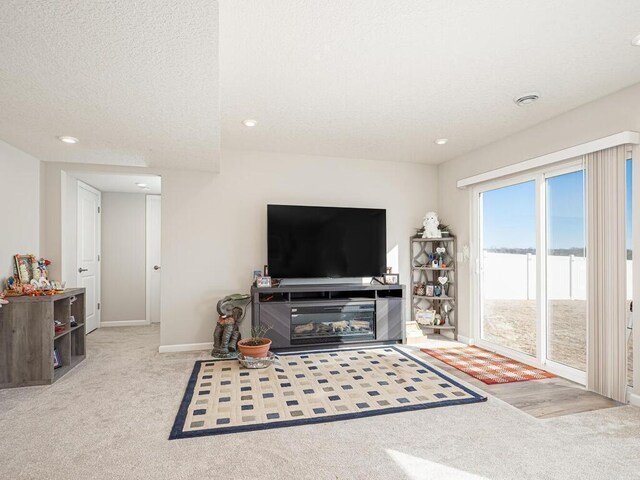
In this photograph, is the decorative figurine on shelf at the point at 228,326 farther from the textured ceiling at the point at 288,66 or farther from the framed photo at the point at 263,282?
the textured ceiling at the point at 288,66

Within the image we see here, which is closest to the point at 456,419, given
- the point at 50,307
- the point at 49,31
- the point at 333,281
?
the point at 333,281

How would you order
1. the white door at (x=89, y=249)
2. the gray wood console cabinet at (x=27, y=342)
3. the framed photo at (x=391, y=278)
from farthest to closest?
the white door at (x=89, y=249) < the framed photo at (x=391, y=278) < the gray wood console cabinet at (x=27, y=342)

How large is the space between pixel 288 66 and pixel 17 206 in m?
3.09

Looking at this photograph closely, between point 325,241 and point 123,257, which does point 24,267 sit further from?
point 325,241

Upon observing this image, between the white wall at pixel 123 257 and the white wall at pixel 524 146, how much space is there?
15.0 ft

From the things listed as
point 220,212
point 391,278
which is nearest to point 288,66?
point 220,212

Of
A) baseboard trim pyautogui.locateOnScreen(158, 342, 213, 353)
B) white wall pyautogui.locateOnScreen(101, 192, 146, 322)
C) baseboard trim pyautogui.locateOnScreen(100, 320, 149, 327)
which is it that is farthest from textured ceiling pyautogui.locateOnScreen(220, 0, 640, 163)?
baseboard trim pyautogui.locateOnScreen(100, 320, 149, 327)

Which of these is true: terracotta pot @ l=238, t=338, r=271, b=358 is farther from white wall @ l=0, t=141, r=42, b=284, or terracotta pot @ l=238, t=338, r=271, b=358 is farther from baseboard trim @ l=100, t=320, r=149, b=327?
baseboard trim @ l=100, t=320, r=149, b=327

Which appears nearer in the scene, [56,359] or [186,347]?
[56,359]

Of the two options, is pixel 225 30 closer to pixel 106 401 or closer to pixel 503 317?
pixel 106 401

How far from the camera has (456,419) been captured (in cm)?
248

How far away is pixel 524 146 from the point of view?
12.1 feet

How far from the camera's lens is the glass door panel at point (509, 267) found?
375 centimetres

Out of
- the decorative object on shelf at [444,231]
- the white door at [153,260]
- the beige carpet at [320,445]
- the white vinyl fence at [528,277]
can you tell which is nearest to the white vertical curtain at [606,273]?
the white vinyl fence at [528,277]
